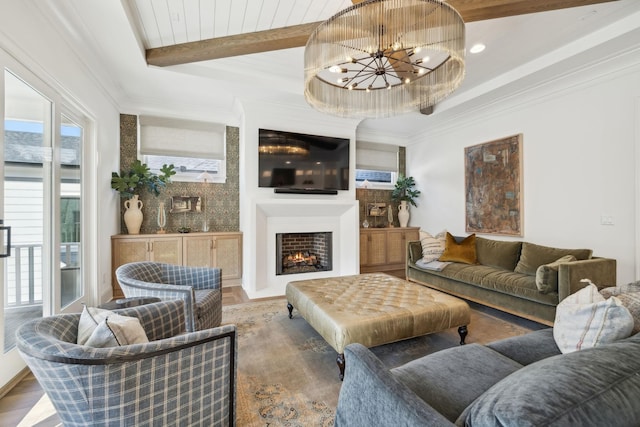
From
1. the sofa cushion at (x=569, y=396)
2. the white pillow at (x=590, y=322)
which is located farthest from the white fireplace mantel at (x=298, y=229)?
the sofa cushion at (x=569, y=396)

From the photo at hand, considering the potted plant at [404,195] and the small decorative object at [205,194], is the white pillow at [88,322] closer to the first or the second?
the small decorative object at [205,194]

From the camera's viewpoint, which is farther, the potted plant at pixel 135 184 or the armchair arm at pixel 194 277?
the potted plant at pixel 135 184

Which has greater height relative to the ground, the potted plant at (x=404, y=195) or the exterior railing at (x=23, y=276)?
the potted plant at (x=404, y=195)

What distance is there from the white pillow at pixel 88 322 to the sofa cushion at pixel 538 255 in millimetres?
3916

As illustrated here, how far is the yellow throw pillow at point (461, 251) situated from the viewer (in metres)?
3.82

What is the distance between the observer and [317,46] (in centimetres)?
184

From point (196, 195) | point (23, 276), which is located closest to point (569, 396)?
point (23, 276)

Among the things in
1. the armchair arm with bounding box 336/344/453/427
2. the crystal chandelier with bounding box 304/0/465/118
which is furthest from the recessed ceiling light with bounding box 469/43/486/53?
the armchair arm with bounding box 336/344/453/427

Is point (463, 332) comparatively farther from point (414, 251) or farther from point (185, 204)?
point (185, 204)

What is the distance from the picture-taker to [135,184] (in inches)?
148

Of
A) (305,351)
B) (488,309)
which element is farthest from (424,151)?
(305,351)

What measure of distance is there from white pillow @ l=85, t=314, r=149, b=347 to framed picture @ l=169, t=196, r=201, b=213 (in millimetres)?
3314

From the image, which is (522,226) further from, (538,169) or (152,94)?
(152,94)

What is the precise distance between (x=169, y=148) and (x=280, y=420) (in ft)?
Result: 13.2
